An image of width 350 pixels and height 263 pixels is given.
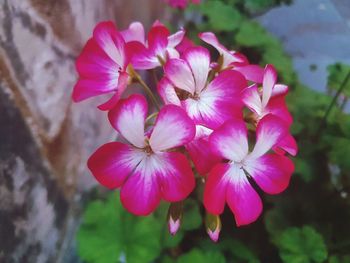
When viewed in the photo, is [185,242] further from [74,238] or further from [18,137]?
[18,137]

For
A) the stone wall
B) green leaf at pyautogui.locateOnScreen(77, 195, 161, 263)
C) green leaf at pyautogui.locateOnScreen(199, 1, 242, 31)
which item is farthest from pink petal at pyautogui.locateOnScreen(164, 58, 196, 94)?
green leaf at pyautogui.locateOnScreen(199, 1, 242, 31)

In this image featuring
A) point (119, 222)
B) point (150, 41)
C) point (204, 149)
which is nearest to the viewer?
point (204, 149)

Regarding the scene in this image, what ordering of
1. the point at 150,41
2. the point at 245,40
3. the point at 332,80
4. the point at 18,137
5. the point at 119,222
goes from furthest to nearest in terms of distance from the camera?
1. the point at 245,40
2. the point at 332,80
3. the point at 119,222
4. the point at 18,137
5. the point at 150,41

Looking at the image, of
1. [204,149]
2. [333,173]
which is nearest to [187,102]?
[204,149]

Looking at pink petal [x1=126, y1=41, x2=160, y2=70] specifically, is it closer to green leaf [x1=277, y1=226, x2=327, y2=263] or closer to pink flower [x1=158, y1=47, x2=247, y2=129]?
pink flower [x1=158, y1=47, x2=247, y2=129]

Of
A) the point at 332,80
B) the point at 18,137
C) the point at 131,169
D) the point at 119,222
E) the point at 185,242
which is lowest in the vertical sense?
the point at 185,242

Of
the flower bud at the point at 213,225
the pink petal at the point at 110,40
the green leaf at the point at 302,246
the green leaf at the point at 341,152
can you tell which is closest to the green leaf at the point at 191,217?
the green leaf at the point at 302,246

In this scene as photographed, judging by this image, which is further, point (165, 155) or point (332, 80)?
point (332, 80)
